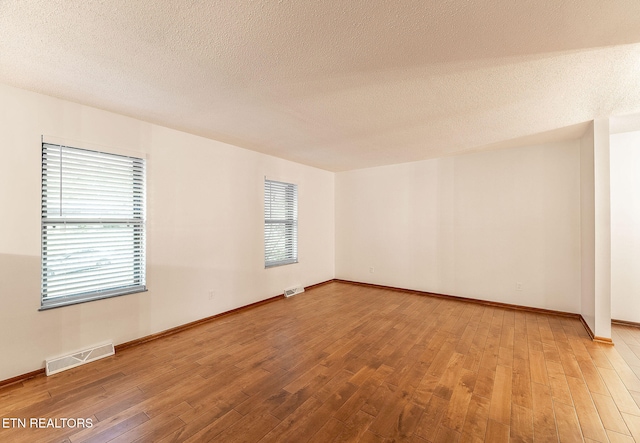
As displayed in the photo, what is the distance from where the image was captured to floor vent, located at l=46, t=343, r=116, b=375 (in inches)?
94.7

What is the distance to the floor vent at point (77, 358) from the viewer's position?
2406 millimetres

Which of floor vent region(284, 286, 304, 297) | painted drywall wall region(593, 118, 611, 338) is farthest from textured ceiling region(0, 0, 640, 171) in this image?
floor vent region(284, 286, 304, 297)

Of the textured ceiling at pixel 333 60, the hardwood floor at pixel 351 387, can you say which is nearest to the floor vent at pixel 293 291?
the hardwood floor at pixel 351 387

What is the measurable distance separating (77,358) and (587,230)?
6.01 m

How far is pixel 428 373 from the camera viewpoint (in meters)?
2.38

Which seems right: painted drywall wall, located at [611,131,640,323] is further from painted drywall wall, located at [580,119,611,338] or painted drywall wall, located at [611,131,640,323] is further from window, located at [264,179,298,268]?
window, located at [264,179,298,268]

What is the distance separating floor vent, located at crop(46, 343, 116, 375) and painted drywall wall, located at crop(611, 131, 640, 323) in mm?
6368

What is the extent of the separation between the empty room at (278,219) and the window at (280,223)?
77 mm

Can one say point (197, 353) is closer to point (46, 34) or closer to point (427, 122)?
point (46, 34)

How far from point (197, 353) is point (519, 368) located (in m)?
3.19

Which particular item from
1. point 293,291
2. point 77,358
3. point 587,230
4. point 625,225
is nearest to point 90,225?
point 77,358

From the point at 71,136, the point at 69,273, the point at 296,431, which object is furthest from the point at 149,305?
the point at 296,431

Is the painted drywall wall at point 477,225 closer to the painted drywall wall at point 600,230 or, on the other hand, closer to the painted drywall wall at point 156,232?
the painted drywall wall at point 600,230

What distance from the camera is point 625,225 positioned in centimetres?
359
